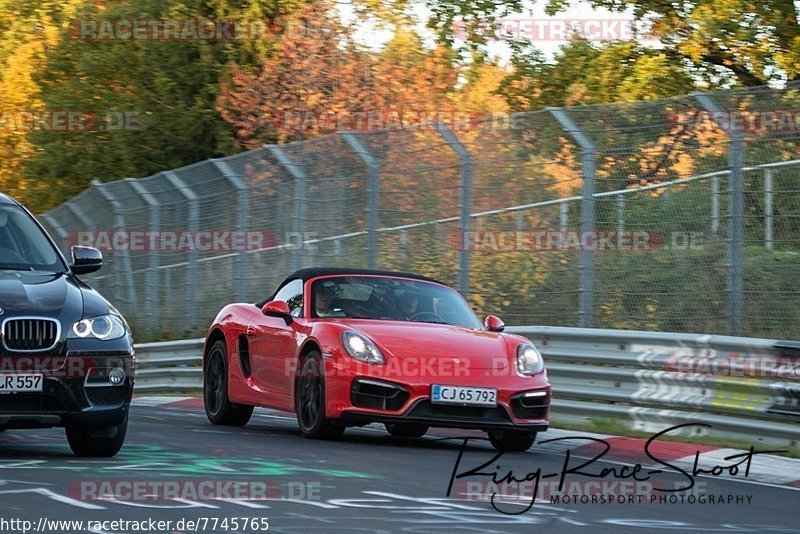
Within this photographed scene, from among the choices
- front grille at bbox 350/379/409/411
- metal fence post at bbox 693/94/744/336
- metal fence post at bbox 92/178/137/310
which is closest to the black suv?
front grille at bbox 350/379/409/411

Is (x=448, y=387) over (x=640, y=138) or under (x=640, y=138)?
under

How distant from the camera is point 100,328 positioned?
8.97m

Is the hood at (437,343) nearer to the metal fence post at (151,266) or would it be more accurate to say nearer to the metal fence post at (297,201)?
the metal fence post at (297,201)

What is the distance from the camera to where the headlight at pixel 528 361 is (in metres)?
11.0

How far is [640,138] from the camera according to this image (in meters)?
13.2

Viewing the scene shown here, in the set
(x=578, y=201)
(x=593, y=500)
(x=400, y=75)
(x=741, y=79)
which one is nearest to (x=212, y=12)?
(x=400, y=75)

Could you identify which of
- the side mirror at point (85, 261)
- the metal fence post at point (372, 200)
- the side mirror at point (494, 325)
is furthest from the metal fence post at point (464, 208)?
the side mirror at point (85, 261)

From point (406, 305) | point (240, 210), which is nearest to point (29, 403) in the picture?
point (406, 305)

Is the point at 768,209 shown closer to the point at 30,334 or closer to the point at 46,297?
the point at 46,297

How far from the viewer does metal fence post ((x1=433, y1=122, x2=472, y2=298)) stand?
15211 mm

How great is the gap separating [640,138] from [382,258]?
13.9 ft

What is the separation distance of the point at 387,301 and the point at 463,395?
1495 mm

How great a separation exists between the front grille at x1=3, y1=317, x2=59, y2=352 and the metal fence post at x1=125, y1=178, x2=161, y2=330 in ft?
43.5

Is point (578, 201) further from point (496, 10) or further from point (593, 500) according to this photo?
point (496, 10)
